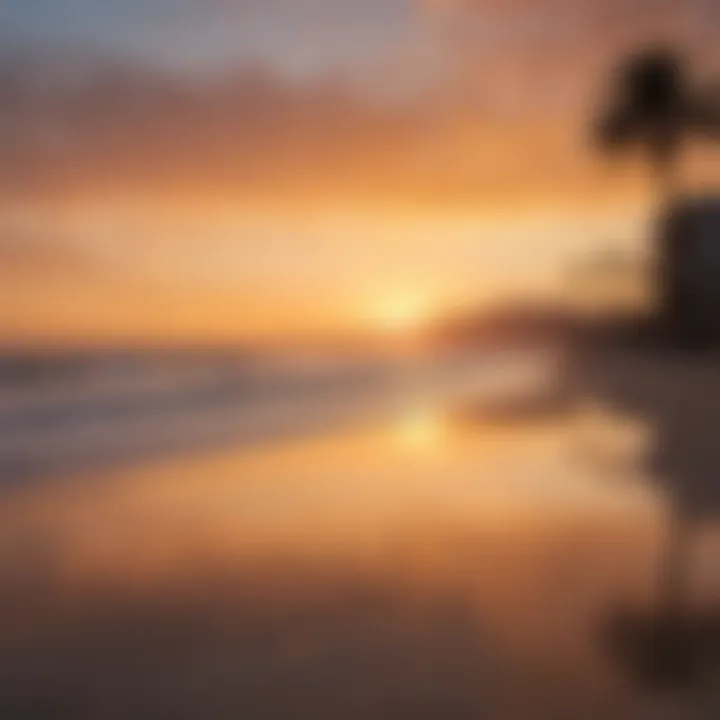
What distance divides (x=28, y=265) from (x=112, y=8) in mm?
265

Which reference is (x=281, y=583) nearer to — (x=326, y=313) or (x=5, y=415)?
(x=326, y=313)

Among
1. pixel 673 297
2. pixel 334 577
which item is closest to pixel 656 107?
pixel 673 297

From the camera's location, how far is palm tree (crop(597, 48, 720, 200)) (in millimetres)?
748

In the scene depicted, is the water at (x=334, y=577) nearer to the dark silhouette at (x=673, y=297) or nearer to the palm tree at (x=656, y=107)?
the dark silhouette at (x=673, y=297)

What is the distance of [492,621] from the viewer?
42cm

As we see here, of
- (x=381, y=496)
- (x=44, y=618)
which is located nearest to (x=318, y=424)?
(x=381, y=496)

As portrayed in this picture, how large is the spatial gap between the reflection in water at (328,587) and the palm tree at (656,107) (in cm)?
31

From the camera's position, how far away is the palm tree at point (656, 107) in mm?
748

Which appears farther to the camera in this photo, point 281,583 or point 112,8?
point 112,8

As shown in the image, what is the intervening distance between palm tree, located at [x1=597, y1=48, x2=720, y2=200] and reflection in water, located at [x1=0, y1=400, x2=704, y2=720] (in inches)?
12.4

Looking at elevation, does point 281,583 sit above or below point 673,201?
below

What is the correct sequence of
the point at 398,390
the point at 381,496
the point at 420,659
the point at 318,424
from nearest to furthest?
the point at 420,659, the point at 381,496, the point at 318,424, the point at 398,390

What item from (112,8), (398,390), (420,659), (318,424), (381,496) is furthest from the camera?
(398,390)

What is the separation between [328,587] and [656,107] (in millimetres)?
557
